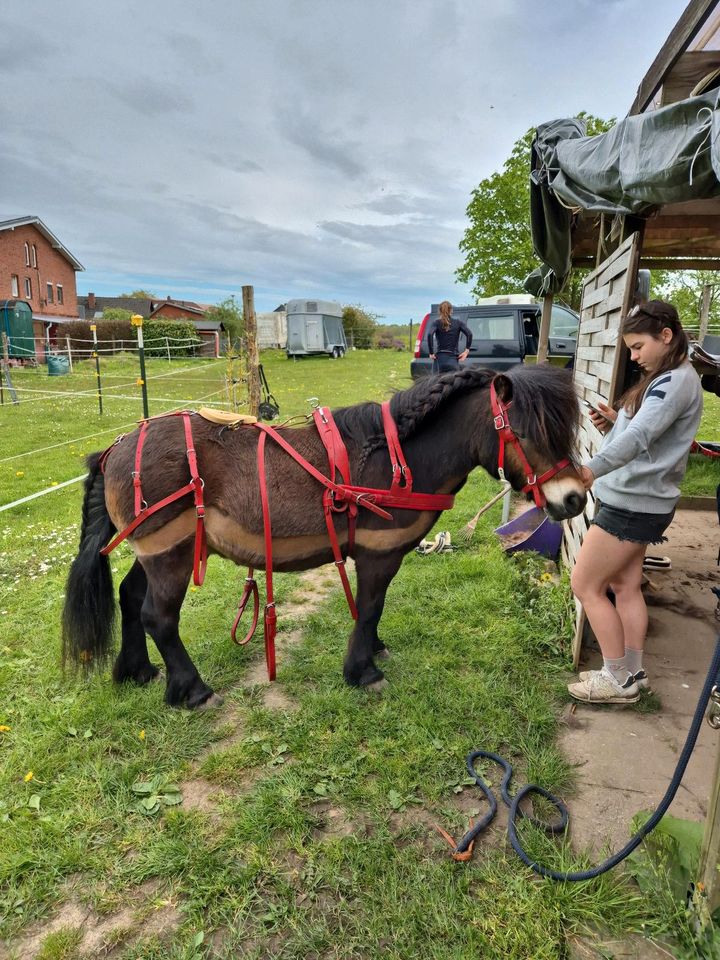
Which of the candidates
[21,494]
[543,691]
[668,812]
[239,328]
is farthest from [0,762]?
[239,328]

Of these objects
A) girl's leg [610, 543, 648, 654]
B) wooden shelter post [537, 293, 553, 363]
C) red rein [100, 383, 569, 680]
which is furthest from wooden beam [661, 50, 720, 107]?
wooden shelter post [537, 293, 553, 363]

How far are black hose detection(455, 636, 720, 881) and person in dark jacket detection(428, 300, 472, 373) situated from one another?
596cm

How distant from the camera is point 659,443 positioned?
2309 millimetres

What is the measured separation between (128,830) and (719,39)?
4.20 meters

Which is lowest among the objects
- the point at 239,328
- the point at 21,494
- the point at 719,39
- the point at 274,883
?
the point at 274,883

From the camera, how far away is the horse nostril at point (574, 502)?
2.24 meters

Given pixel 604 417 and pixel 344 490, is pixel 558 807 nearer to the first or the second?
pixel 344 490

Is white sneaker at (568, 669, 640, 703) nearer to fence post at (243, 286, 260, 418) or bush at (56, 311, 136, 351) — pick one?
fence post at (243, 286, 260, 418)

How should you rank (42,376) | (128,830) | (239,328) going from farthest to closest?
(239,328)
(42,376)
(128,830)

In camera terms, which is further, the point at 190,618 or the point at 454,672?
the point at 190,618

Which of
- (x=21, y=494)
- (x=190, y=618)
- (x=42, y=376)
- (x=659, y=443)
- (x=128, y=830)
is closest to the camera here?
(x=128, y=830)

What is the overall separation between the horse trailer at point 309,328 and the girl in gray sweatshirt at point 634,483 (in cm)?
2456

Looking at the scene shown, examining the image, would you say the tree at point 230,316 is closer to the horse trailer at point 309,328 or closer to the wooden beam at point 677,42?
the horse trailer at point 309,328

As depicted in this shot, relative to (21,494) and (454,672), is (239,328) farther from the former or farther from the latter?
(454,672)
